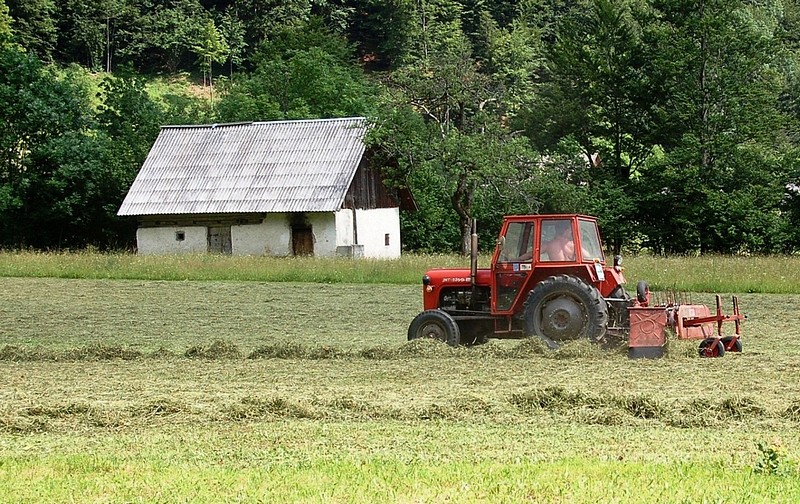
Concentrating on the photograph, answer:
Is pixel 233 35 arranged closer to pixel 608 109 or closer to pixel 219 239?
pixel 608 109

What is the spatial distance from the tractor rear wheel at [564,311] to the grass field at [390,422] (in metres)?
0.36

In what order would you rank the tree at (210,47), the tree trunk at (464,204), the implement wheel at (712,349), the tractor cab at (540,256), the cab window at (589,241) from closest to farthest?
the implement wheel at (712,349) < the tractor cab at (540,256) < the cab window at (589,241) < the tree trunk at (464,204) < the tree at (210,47)

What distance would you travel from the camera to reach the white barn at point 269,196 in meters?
40.5

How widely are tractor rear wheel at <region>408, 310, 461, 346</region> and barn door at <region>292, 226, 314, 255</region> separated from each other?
24573 millimetres

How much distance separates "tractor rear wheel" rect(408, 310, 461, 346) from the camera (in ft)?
51.3

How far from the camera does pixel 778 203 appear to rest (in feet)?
139

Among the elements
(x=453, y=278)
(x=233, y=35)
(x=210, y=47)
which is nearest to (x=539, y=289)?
(x=453, y=278)

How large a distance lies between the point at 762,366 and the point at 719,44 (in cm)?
3110

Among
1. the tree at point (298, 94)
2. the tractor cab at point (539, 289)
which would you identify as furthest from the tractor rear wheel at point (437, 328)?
the tree at point (298, 94)

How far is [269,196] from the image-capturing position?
135 feet

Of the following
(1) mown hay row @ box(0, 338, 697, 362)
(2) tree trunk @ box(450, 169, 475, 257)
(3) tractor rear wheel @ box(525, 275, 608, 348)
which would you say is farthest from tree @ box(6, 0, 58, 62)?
(3) tractor rear wheel @ box(525, 275, 608, 348)

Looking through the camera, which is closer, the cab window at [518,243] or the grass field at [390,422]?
the grass field at [390,422]

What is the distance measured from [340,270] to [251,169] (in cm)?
1271

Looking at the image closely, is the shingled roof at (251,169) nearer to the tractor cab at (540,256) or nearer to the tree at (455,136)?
the tree at (455,136)
